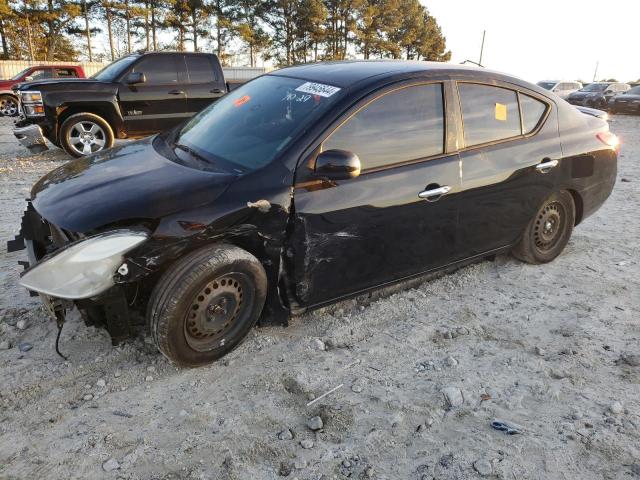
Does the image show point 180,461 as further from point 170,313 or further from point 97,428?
point 170,313

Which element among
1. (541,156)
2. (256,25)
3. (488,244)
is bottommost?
(488,244)

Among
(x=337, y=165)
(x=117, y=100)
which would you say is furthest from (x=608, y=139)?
(x=117, y=100)

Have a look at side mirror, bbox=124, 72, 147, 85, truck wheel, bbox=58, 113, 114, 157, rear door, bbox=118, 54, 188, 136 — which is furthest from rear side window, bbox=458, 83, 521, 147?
rear door, bbox=118, 54, 188, 136

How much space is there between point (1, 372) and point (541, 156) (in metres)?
3.95

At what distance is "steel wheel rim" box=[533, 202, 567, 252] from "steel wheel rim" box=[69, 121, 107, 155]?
23.4ft

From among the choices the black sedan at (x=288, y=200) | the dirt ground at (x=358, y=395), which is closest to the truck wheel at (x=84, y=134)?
the dirt ground at (x=358, y=395)

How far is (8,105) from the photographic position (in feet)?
52.2

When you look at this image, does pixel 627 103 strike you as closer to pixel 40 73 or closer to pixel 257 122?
pixel 257 122

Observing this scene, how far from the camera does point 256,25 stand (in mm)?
38250

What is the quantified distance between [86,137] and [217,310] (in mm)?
7000

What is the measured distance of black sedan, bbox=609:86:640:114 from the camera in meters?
19.9

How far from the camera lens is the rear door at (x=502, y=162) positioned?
134 inches

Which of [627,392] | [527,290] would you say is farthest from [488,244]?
[627,392]

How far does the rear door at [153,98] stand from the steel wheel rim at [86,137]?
49 cm
